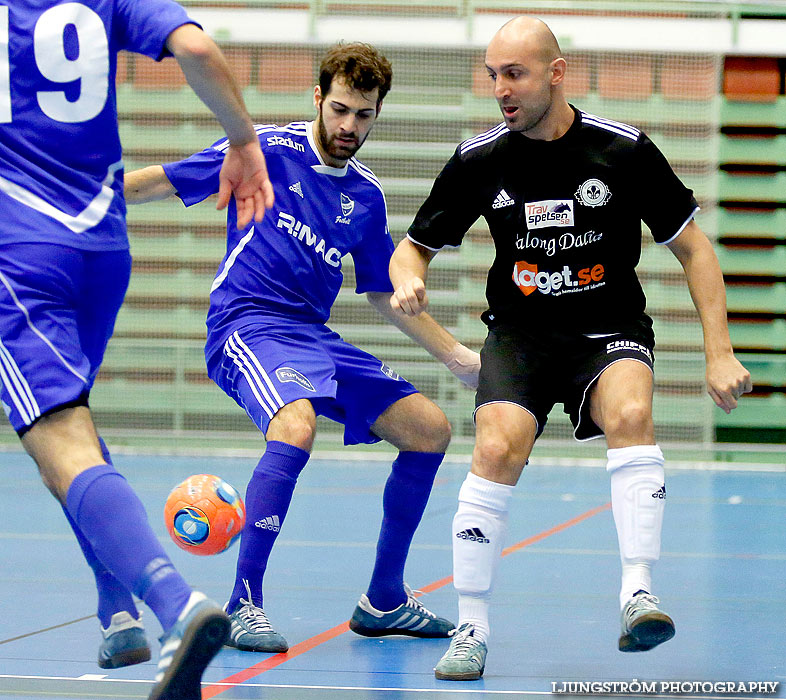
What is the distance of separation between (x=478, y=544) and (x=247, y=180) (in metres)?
1.09

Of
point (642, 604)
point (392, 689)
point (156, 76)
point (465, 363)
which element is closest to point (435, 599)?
point (465, 363)

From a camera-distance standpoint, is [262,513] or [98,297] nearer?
[98,297]

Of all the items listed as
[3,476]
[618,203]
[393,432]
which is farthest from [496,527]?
[3,476]

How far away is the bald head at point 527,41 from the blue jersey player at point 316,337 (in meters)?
0.61

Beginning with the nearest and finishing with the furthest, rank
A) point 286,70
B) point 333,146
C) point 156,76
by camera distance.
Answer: point 333,146, point 286,70, point 156,76

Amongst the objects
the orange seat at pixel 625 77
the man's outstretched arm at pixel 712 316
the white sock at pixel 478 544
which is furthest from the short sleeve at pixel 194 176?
the orange seat at pixel 625 77

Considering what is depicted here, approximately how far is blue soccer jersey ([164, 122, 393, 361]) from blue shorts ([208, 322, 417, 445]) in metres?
0.07

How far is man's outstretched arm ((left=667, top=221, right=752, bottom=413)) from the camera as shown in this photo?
2846 mm

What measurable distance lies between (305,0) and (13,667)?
28.6ft

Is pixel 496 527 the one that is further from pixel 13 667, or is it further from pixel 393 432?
pixel 13 667

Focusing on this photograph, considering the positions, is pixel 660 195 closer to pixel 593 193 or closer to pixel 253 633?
pixel 593 193

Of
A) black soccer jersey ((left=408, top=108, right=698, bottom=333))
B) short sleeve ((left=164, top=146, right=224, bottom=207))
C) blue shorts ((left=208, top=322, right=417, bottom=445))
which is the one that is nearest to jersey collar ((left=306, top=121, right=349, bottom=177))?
short sleeve ((left=164, top=146, right=224, bottom=207))

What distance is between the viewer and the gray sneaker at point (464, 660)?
8.95ft

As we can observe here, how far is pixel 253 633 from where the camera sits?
305 centimetres
